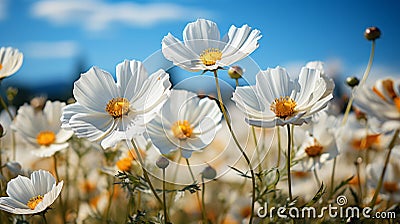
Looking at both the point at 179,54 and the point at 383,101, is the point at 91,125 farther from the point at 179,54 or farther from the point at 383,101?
the point at 383,101

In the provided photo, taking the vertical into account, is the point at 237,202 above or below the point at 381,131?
below

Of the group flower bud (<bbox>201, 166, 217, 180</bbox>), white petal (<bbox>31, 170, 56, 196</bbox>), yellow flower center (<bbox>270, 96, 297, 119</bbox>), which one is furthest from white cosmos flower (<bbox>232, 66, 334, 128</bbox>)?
white petal (<bbox>31, 170, 56, 196</bbox>)

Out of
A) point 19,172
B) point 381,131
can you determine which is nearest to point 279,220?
point 381,131

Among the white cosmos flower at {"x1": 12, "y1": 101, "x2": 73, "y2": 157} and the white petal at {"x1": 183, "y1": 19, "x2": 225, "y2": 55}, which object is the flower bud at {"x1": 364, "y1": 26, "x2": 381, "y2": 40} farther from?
the white cosmos flower at {"x1": 12, "y1": 101, "x2": 73, "y2": 157}

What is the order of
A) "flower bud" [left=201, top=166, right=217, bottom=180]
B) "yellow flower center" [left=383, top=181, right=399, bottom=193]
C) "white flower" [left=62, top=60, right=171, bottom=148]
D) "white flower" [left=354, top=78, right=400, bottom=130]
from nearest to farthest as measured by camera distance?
"white flower" [left=62, top=60, right=171, bottom=148] < "flower bud" [left=201, top=166, right=217, bottom=180] < "white flower" [left=354, top=78, right=400, bottom=130] < "yellow flower center" [left=383, top=181, right=399, bottom=193]

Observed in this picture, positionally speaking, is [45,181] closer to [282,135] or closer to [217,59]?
[217,59]

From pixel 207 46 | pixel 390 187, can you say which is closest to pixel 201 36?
pixel 207 46
